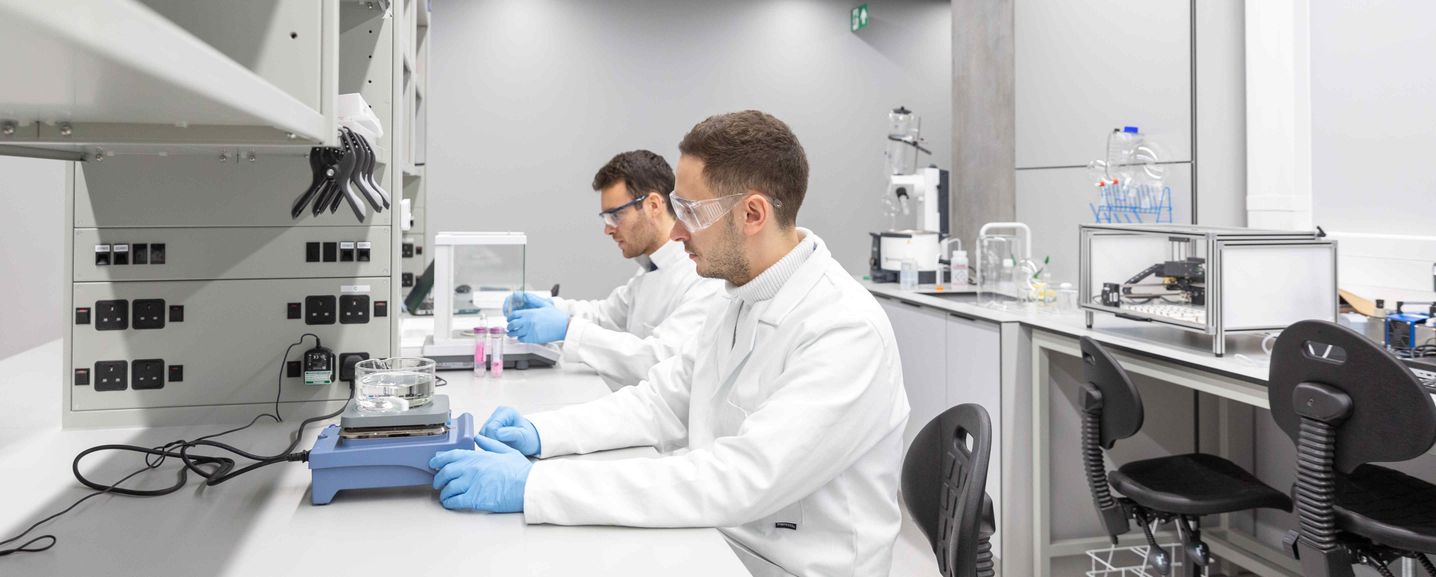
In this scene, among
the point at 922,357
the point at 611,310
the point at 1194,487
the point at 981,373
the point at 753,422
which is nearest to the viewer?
the point at 753,422

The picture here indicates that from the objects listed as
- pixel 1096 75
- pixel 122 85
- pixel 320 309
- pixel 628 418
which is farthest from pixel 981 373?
pixel 122 85

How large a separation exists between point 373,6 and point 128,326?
2.56ft

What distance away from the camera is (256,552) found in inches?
43.0

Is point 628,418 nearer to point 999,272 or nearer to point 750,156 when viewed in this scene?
point 750,156

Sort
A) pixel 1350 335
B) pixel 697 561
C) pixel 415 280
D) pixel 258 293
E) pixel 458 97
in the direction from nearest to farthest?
pixel 697 561 < pixel 1350 335 < pixel 258 293 < pixel 415 280 < pixel 458 97

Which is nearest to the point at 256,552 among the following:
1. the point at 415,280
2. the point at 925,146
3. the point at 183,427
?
the point at 183,427

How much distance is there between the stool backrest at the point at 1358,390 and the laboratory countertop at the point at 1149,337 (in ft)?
0.55

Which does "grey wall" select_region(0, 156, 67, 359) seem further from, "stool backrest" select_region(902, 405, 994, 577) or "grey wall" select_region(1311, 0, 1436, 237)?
"grey wall" select_region(1311, 0, 1436, 237)

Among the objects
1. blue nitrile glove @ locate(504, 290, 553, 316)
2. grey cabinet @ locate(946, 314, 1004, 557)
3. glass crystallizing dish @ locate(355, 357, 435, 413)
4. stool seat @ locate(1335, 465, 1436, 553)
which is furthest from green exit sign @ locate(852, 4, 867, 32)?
glass crystallizing dish @ locate(355, 357, 435, 413)

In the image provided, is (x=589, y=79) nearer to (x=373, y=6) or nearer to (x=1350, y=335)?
(x=373, y=6)

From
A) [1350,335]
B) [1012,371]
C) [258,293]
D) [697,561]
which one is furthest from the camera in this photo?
[1012,371]

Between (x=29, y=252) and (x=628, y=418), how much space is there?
2.15 metres

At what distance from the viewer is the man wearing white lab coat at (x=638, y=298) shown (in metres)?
2.35

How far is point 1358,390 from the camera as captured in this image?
1.63 meters
